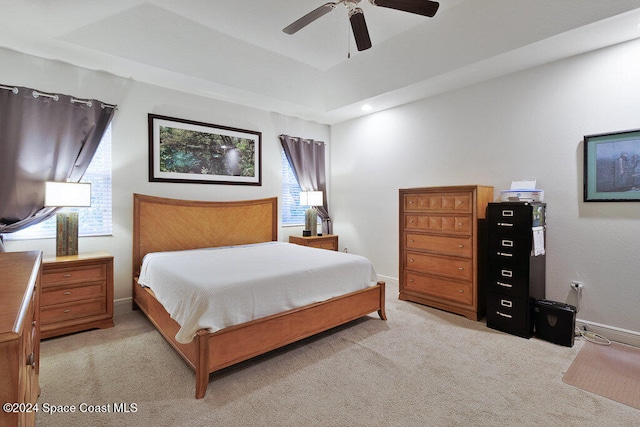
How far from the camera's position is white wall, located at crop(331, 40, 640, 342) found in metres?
2.79

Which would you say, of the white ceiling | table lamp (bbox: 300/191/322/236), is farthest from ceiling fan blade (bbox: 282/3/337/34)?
table lamp (bbox: 300/191/322/236)

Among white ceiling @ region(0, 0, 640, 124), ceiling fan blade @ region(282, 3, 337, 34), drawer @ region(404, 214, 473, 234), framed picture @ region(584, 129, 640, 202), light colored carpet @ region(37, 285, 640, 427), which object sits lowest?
light colored carpet @ region(37, 285, 640, 427)

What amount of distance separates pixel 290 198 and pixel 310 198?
402mm

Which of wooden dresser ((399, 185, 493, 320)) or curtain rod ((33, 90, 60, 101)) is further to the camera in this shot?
wooden dresser ((399, 185, 493, 320))

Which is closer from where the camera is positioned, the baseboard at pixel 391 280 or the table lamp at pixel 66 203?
the table lamp at pixel 66 203

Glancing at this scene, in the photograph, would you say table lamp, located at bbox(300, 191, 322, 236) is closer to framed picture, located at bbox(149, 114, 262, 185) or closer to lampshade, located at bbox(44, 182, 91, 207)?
framed picture, located at bbox(149, 114, 262, 185)

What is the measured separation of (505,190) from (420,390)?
243 cm

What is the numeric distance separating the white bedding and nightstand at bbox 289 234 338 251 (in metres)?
1.17

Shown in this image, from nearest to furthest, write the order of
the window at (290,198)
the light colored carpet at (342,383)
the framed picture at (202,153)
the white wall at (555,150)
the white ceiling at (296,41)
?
the light colored carpet at (342,383) < the white ceiling at (296,41) < the white wall at (555,150) < the framed picture at (202,153) < the window at (290,198)

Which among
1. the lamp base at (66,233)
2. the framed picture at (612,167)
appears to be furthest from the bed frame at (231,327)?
the framed picture at (612,167)

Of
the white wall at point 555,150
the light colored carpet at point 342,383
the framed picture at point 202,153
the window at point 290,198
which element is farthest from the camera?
the window at point 290,198

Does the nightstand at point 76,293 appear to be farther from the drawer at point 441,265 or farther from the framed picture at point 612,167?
the framed picture at point 612,167

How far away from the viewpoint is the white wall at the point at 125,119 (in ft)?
10.2

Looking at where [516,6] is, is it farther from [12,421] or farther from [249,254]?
[12,421]
